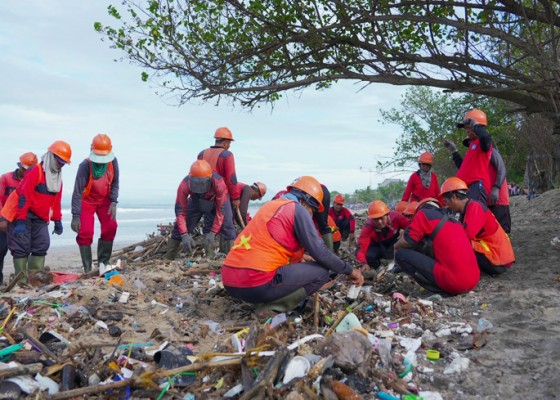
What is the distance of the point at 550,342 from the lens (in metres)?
3.93

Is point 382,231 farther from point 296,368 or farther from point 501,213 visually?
point 296,368

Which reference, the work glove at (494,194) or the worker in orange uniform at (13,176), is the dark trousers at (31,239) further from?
the work glove at (494,194)

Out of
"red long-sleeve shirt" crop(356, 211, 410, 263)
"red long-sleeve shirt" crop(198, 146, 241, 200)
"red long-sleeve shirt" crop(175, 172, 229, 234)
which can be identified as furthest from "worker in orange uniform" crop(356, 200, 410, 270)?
"red long-sleeve shirt" crop(198, 146, 241, 200)

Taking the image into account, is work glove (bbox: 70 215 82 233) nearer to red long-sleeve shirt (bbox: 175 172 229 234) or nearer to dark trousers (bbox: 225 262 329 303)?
red long-sleeve shirt (bbox: 175 172 229 234)

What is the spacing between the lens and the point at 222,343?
4086mm

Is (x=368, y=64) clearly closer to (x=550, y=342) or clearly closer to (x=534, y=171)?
(x=550, y=342)

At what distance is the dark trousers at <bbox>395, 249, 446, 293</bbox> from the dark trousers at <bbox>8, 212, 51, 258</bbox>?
482cm

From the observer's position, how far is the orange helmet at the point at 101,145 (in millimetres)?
7523

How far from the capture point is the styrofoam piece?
3.20 metres

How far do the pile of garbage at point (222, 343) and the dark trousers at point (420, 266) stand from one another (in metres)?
0.15

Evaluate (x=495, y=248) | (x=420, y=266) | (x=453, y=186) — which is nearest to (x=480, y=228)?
(x=495, y=248)

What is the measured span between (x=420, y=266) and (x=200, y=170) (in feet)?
12.0

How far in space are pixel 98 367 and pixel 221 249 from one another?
17.7 ft

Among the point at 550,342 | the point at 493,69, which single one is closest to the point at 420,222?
the point at 550,342
